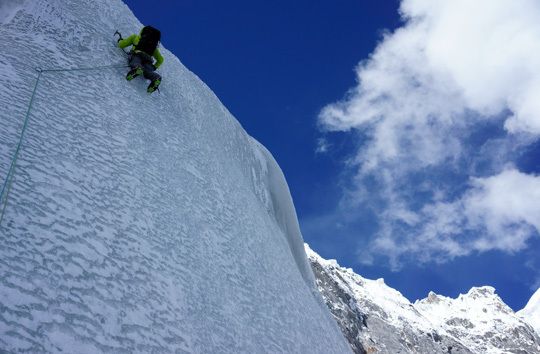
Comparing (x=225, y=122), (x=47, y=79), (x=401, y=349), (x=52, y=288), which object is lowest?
(x=52, y=288)

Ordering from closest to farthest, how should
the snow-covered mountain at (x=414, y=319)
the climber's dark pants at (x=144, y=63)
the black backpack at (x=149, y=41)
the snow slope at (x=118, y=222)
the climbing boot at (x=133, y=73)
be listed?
1. the snow slope at (x=118, y=222)
2. the climbing boot at (x=133, y=73)
3. the climber's dark pants at (x=144, y=63)
4. the black backpack at (x=149, y=41)
5. the snow-covered mountain at (x=414, y=319)

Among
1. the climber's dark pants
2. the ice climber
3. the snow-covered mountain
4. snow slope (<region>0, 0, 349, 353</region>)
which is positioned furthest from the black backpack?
the snow-covered mountain

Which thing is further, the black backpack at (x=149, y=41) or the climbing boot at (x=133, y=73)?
the black backpack at (x=149, y=41)

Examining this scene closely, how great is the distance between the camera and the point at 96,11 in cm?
710

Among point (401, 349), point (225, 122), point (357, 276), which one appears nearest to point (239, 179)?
point (225, 122)

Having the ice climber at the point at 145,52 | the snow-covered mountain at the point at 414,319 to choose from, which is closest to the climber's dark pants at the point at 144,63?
the ice climber at the point at 145,52

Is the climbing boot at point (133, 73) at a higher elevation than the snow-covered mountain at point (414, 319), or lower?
lower

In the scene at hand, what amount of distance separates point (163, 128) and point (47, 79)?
65.6 inches

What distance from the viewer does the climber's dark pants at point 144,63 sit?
6555mm

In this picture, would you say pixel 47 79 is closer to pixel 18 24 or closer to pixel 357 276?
pixel 18 24

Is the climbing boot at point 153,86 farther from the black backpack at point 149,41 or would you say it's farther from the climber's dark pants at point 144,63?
the black backpack at point 149,41

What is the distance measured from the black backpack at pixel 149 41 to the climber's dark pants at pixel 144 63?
0.39 feet

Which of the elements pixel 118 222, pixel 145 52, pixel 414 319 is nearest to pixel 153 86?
pixel 145 52

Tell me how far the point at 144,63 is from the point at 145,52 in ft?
0.65
